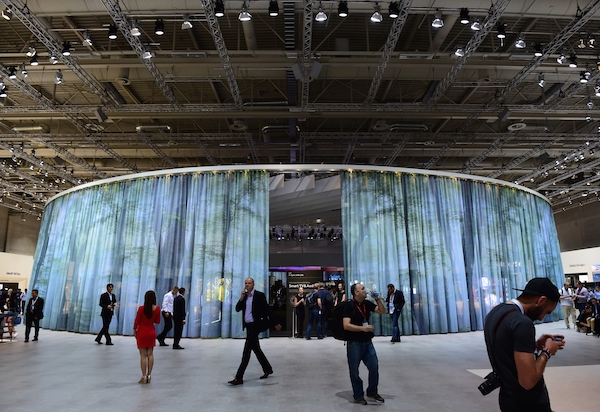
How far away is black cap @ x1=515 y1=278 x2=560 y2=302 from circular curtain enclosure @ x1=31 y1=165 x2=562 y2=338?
9.60 meters

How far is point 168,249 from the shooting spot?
12.1 m

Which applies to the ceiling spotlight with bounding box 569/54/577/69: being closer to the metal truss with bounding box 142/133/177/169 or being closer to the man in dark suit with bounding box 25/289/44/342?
the metal truss with bounding box 142/133/177/169

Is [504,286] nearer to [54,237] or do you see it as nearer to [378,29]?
[378,29]

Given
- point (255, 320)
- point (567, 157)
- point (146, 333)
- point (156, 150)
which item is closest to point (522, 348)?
point (255, 320)

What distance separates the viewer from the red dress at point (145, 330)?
6074 millimetres

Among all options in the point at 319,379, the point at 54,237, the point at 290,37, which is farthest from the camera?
the point at 54,237

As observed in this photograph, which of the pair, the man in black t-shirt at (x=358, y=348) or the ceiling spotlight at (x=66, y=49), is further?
the ceiling spotlight at (x=66, y=49)

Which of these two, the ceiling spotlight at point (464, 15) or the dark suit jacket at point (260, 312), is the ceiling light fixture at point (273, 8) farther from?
the dark suit jacket at point (260, 312)

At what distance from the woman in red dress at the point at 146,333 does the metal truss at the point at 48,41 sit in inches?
290

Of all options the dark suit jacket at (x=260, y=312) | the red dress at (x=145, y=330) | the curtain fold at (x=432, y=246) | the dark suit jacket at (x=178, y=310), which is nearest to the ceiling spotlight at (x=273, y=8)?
the curtain fold at (x=432, y=246)

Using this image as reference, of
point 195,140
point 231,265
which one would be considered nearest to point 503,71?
point 231,265

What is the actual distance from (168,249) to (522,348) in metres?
11.1

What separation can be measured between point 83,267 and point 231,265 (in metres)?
4.98

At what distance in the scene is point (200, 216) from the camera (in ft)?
40.1
